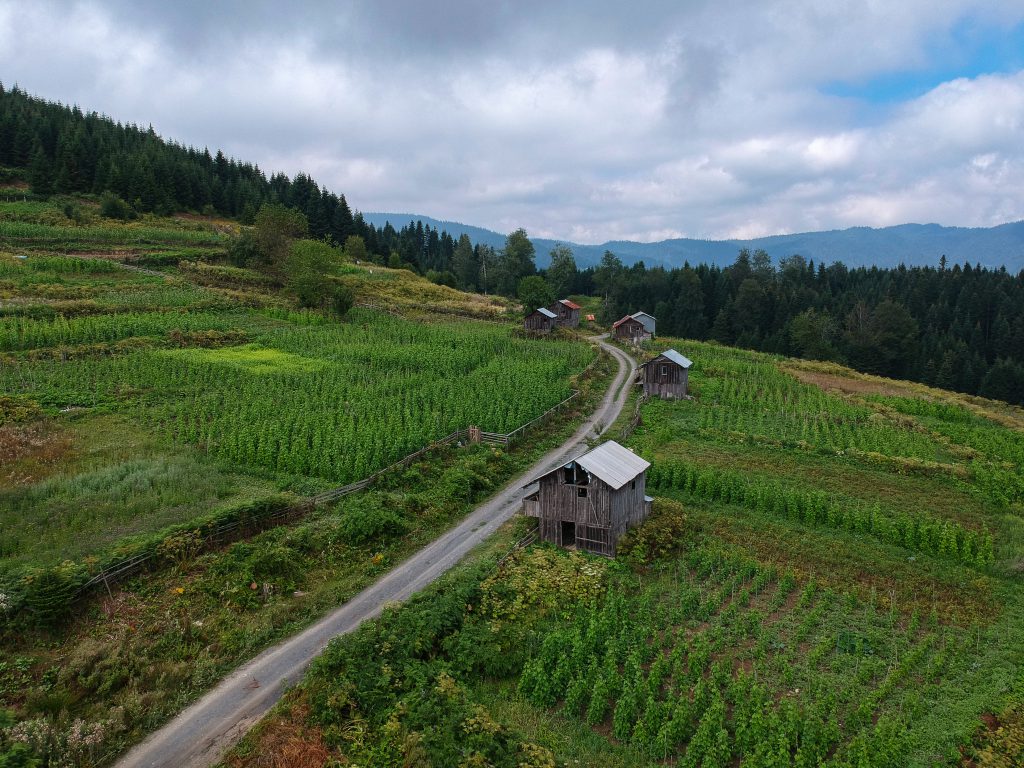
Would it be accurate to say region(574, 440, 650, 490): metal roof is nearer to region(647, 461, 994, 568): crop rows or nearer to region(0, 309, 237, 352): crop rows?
region(647, 461, 994, 568): crop rows

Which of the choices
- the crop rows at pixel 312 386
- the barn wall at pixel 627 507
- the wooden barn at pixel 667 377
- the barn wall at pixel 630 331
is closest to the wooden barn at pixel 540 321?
the barn wall at pixel 630 331

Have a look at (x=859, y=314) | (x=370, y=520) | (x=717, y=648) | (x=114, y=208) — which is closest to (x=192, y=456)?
(x=370, y=520)

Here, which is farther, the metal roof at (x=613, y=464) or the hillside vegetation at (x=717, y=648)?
the metal roof at (x=613, y=464)

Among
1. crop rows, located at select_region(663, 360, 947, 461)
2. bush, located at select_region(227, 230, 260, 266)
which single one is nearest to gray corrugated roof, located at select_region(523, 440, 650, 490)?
crop rows, located at select_region(663, 360, 947, 461)

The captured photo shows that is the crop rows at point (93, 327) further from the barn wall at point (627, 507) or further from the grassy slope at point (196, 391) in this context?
the barn wall at point (627, 507)

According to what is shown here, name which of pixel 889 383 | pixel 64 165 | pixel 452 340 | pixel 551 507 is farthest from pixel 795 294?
pixel 64 165

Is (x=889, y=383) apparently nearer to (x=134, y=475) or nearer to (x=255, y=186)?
(x=134, y=475)
